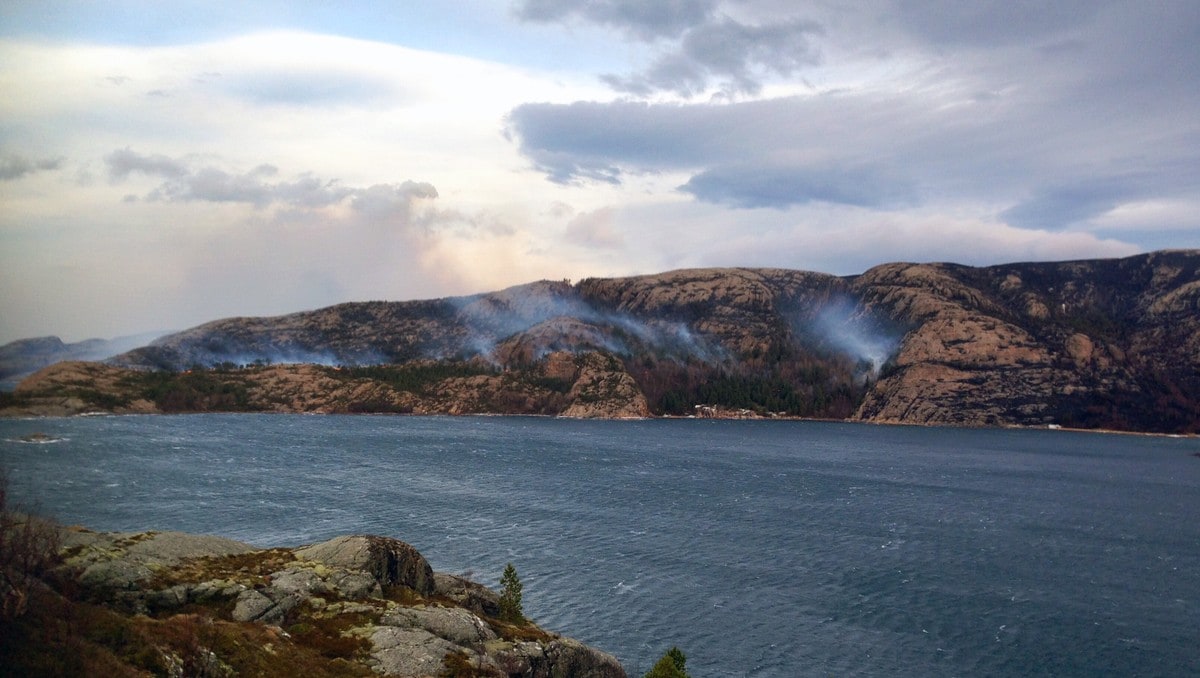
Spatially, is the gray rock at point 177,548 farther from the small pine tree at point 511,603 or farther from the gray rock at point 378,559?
the small pine tree at point 511,603

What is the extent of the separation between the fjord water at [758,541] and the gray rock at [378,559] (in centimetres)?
2033

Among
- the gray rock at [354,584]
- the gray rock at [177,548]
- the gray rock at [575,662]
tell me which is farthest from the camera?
the gray rock at [575,662]

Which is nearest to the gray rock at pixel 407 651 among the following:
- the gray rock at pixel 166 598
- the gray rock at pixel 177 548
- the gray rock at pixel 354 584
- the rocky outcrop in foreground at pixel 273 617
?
the rocky outcrop in foreground at pixel 273 617

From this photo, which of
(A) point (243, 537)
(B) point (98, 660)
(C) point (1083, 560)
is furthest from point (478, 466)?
(B) point (98, 660)

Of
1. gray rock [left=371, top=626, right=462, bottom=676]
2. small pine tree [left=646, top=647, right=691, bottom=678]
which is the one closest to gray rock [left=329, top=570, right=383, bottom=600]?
gray rock [left=371, top=626, right=462, bottom=676]

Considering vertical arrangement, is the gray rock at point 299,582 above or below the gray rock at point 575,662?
above

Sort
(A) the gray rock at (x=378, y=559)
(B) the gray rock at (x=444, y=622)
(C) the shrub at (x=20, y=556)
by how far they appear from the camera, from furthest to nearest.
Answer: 1. (A) the gray rock at (x=378, y=559)
2. (B) the gray rock at (x=444, y=622)
3. (C) the shrub at (x=20, y=556)

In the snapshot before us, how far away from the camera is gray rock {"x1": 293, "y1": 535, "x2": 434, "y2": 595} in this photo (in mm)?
58469

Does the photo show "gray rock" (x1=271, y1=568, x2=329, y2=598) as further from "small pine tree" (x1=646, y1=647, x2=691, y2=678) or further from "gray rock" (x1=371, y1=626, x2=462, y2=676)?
"small pine tree" (x1=646, y1=647, x2=691, y2=678)

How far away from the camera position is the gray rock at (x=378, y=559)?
58.5 meters

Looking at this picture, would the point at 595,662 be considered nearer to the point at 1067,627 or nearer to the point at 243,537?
the point at 1067,627

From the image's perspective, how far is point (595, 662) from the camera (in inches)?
2320

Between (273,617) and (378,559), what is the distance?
1007 centimetres

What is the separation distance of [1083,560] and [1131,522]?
3825 centimetres
